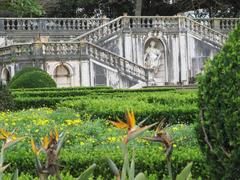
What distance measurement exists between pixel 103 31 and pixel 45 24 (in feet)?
10.7

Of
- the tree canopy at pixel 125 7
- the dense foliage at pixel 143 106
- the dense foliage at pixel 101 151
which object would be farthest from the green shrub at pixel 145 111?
the tree canopy at pixel 125 7

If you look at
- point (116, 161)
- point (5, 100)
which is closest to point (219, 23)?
point (5, 100)

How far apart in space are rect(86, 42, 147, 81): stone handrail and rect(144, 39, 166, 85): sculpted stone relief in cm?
296

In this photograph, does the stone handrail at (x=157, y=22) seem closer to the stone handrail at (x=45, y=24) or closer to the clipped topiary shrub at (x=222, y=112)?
the stone handrail at (x=45, y=24)

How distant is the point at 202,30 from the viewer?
94.7 feet

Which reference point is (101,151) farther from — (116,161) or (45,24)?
(45,24)

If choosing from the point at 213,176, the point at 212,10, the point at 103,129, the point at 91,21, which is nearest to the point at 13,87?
the point at 91,21

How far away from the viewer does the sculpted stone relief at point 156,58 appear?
27.8 m

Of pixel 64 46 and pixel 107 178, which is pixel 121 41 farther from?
pixel 107 178

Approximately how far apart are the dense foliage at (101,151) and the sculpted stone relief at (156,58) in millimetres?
18943

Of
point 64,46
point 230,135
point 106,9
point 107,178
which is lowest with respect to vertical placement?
point 107,178

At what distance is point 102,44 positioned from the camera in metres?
26.7

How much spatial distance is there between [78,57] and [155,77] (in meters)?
5.85

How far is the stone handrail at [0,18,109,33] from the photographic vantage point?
27.4 m
